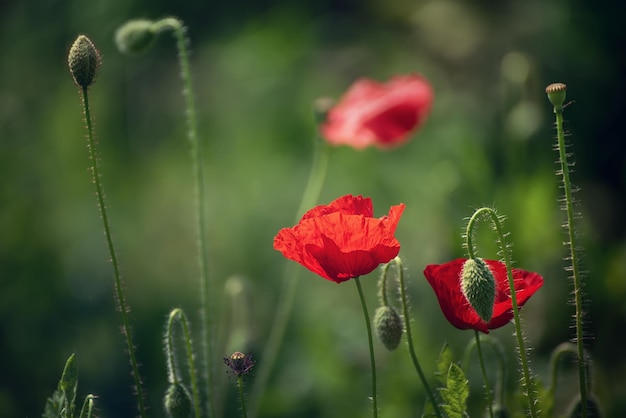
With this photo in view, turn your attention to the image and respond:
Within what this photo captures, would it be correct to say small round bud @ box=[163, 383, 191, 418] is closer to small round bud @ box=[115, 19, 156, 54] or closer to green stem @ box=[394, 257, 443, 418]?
green stem @ box=[394, 257, 443, 418]

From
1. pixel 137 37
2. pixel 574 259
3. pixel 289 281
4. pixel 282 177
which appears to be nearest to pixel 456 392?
pixel 574 259

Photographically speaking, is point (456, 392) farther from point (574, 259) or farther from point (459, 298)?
point (574, 259)

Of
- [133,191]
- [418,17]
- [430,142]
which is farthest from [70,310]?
[418,17]

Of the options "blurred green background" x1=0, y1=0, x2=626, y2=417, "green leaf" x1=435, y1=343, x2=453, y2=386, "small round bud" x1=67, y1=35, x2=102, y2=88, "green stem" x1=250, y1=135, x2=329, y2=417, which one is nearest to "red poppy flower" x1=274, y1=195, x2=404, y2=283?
"green leaf" x1=435, y1=343, x2=453, y2=386

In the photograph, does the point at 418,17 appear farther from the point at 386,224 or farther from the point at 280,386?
the point at 386,224

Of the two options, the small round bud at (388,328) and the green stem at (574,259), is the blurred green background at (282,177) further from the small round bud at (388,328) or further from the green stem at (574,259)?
the green stem at (574,259)

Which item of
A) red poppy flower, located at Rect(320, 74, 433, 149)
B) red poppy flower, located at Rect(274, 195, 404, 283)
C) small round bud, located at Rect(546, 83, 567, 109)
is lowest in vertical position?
red poppy flower, located at Rect(274, 195, 404, 283)
